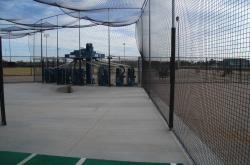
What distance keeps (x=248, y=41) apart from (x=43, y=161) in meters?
3.55

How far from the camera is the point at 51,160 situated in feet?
19.4

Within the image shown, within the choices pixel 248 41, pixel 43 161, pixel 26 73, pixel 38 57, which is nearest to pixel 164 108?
pixel 43 161

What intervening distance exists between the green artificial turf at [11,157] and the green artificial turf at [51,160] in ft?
0.68

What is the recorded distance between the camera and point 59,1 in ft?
46.0

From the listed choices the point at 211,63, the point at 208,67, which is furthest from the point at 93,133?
the point at 211,63

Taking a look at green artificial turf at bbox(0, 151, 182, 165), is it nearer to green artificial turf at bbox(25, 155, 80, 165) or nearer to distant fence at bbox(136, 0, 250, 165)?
green artificial turf at bbox(25, 155, 80, 165)

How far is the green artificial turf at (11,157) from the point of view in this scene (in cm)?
580

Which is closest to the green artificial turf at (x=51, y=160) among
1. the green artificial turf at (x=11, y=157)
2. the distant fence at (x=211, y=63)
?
the green artificial turf at (x=11, y=157)

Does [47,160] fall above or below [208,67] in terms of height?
below

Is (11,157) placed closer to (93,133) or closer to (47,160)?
(47,160)

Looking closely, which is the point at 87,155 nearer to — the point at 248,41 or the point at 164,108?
the point at 248,41

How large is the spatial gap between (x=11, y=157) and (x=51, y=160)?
0.68 m

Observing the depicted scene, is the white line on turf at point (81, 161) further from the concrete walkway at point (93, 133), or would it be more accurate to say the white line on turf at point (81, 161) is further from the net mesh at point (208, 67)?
the net mesh at point (208, 67)

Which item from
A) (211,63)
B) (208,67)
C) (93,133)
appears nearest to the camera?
(211,63)
